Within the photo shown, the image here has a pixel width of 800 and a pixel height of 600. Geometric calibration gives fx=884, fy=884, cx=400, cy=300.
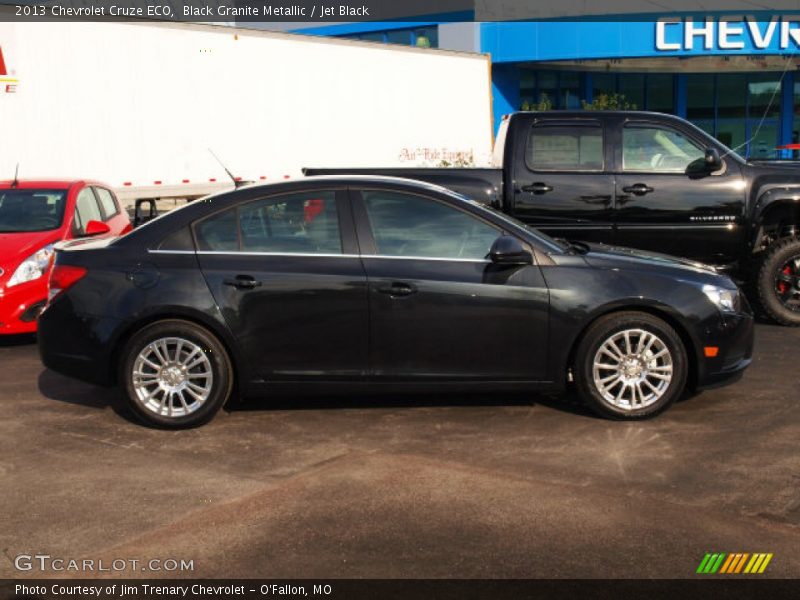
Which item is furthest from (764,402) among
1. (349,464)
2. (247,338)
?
(247,338)

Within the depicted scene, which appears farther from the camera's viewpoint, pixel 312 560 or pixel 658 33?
pixel 658 33

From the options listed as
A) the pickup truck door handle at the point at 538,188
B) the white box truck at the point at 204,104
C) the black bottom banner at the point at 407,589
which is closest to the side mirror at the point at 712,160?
the pickup truck door handle at the point at 538,188

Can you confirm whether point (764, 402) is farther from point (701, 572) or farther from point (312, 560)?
point (312, 560)

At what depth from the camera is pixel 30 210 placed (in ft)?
29.8

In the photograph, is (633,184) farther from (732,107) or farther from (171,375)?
(732,107)

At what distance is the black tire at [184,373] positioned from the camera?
218 inches

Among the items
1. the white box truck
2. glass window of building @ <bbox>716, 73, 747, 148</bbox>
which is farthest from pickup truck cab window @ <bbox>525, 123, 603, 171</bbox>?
glass window of building @ <bbox>716, 73, 747, 148</bbox>

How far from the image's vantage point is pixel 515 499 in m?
4.38

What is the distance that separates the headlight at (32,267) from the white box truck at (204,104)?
4.20 m

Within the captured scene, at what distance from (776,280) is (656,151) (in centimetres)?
172

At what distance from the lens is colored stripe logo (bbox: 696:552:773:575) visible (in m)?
3.62

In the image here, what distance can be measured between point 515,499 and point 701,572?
1.02 meters

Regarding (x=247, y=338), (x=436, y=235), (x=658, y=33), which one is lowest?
(x=247, y=338)

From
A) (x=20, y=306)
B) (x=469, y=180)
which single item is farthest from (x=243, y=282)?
(x=20, y=306)
